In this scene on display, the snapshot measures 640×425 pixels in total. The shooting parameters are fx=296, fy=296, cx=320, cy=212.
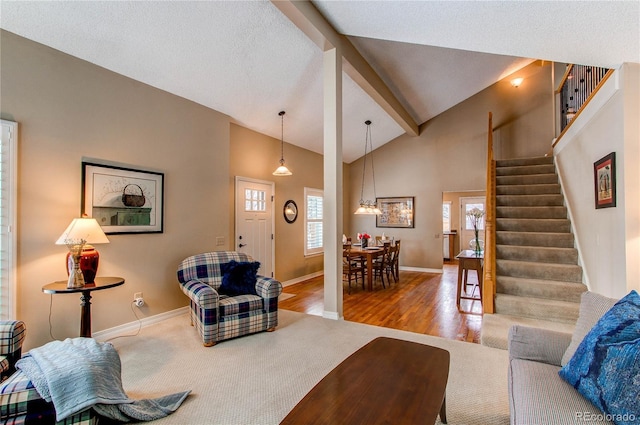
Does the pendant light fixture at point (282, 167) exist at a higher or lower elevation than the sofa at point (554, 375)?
higher

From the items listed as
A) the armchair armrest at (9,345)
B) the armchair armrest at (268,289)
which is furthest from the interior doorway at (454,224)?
the armchair armrest at (9,345)

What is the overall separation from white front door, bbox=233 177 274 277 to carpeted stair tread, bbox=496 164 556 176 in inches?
178

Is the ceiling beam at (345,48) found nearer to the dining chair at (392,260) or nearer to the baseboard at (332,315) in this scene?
the dining chair at (392,260)

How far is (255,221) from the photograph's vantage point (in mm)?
5398

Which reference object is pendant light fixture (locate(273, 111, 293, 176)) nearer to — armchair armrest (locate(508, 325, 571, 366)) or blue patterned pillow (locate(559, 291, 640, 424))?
armchair armrest (locate(508, 325, 571, 366))

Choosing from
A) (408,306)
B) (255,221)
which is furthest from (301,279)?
(408,306)

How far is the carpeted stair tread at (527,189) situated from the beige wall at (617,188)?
88cm

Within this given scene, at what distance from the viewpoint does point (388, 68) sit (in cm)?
509

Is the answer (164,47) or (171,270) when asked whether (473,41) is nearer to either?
(164,47)

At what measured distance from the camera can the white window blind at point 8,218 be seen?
2605 millimetres

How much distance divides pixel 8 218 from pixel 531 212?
6.47 meters

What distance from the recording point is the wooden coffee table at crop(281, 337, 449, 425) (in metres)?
1.27

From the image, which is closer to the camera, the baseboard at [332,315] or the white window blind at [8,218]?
the white window blind at [8,218]

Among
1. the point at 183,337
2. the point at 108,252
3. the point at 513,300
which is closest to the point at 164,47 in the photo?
the point at 108,252
